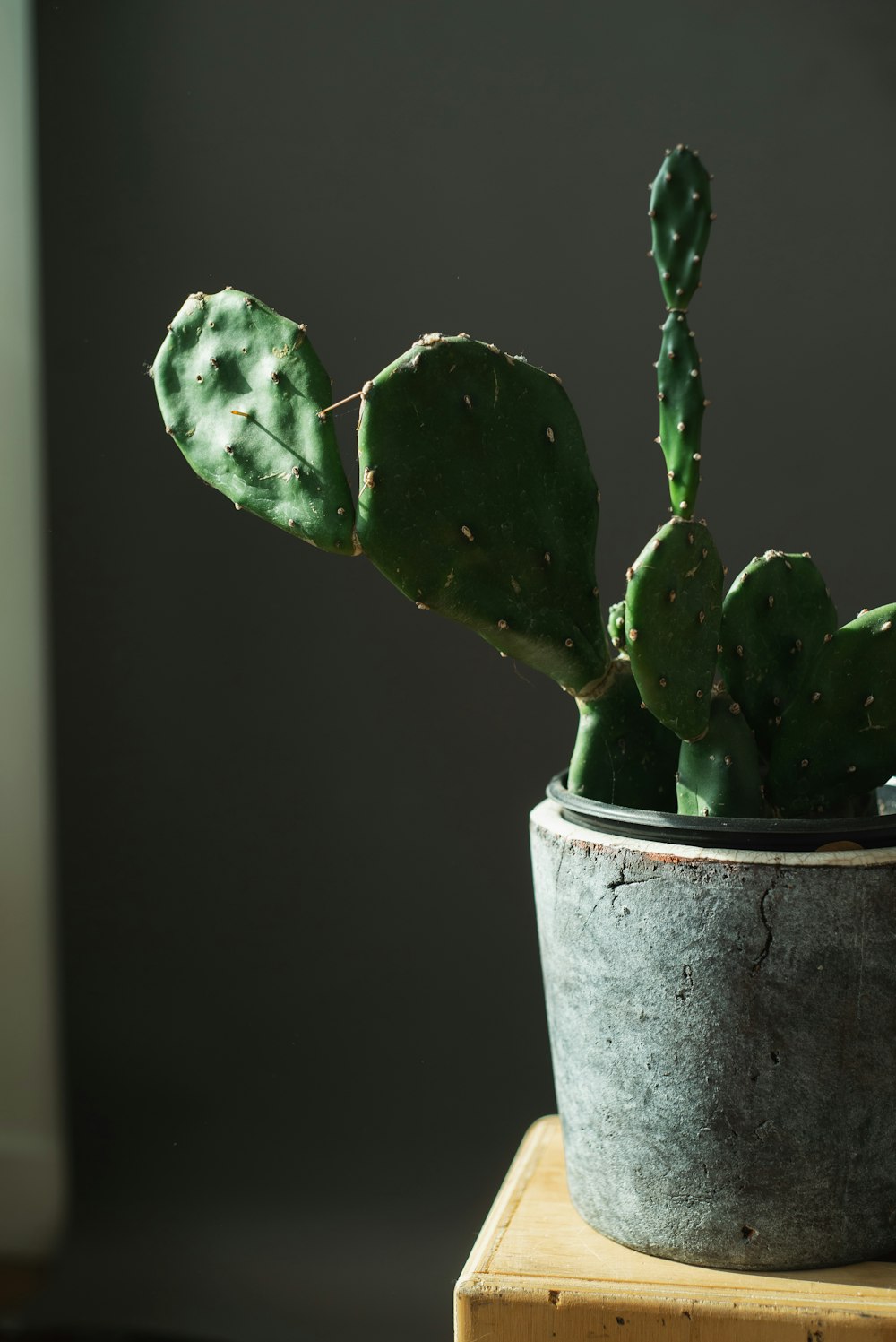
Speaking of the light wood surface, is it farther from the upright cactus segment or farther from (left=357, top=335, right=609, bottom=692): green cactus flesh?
the upright cactus segment

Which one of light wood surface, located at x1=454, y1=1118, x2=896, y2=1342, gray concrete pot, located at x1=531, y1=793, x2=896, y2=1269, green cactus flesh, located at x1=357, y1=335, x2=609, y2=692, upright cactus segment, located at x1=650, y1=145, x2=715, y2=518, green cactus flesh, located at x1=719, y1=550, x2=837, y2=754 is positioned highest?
upright cactus segment, located at x1=650, y1=145, x2=715, y2=518

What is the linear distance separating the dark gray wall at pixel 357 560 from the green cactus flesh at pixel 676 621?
Result: 83 cm

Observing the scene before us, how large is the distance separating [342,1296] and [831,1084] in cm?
119

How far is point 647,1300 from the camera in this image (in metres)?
0.75

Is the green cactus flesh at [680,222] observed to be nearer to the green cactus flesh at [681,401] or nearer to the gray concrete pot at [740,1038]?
the green cactus flesh at [681,401]

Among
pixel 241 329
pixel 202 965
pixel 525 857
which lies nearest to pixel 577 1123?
pixel 241 329

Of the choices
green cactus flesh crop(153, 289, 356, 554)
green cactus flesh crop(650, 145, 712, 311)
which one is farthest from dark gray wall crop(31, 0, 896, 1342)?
green cactus flesh crop(153, 289, 356, 554)

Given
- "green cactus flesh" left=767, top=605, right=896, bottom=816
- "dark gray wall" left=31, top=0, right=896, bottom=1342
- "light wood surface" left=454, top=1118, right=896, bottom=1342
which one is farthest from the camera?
"dark gray wall" left=31, top=0, right=896, bottom=1342

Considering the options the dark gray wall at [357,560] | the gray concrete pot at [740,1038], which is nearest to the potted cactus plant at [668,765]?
the gray concrete pot at [740,1038]

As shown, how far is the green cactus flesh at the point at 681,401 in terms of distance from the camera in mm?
878

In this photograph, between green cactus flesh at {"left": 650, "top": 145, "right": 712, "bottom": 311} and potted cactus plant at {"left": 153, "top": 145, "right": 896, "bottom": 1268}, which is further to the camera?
green cactus flesh at {"left": 650, "top": 145, "right": 712, "bottom": 311}

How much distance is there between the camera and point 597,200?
1.60m

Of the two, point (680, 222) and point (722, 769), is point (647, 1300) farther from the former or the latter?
point (680, 222)

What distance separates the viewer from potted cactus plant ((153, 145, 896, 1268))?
75 centimetres
